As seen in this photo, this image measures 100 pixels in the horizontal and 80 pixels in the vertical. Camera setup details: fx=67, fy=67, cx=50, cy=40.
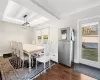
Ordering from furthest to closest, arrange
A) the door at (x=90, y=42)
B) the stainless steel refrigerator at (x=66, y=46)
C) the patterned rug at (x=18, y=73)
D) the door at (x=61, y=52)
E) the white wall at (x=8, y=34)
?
the white wall at (x=8, y=34), the door at (x=61, y=52), the stainless steel refrigerator at (x=66, y=46), the door at (x=90, y=42), the patterned rug at (x=18, y=73)

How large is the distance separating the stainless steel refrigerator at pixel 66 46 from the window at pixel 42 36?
5.72ft

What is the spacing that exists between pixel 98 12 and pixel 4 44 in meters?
5.72

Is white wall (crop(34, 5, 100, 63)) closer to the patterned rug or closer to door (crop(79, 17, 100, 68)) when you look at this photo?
door (crop(79, 17, 100, 68))

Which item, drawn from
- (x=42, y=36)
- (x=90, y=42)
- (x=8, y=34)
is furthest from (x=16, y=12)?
(x=90, y=42)

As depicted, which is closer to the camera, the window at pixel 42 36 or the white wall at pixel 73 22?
the white wall at pixel 73 22

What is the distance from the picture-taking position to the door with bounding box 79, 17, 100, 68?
2666mm

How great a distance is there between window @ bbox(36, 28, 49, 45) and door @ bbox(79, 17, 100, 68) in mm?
2331

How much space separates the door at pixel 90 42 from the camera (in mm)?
2666

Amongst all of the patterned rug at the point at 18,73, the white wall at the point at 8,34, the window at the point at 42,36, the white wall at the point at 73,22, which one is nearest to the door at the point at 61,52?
the white wall at the point at 73,22

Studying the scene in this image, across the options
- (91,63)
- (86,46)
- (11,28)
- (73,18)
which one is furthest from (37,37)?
(91,63)

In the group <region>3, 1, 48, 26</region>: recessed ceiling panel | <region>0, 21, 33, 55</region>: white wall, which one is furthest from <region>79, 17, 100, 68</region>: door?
<region>0, 21, 33, 55</region>: white wall

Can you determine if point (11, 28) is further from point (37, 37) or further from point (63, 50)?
point (63, 50)

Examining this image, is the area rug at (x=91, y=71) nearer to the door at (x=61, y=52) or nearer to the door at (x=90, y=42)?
the door at (x=90, y=42)

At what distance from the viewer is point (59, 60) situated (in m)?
3.17
